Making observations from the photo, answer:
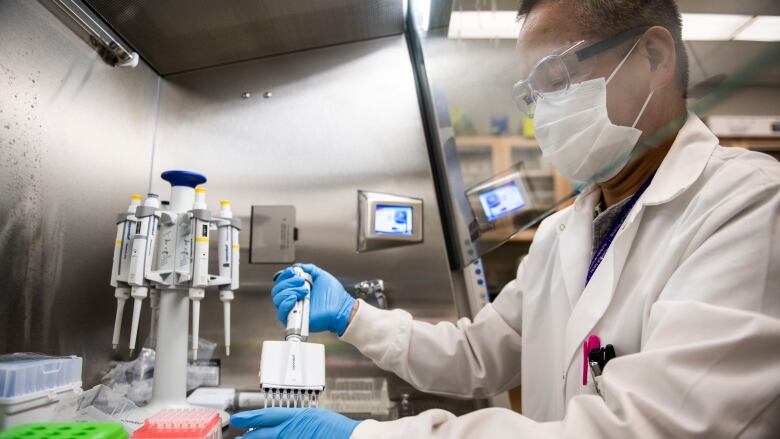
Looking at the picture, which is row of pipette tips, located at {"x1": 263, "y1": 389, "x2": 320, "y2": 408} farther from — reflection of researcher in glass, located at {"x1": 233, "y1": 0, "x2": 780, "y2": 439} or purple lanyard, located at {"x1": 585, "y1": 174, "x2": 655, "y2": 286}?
purple lanyard, located at {"x1": 585, "y1": 174, "x2": 655, "y2": 286}

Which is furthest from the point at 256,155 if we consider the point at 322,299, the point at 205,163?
the point at 322,299

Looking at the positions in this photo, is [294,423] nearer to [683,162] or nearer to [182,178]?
[182,178]

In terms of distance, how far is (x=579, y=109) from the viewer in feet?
2.64

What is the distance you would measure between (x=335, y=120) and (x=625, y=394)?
114 centimetres

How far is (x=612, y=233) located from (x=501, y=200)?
40 centimetres

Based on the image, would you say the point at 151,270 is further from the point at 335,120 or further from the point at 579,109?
the point at 579,109

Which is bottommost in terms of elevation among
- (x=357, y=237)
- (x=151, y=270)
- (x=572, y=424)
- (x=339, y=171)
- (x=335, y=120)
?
(x=572, y=424)

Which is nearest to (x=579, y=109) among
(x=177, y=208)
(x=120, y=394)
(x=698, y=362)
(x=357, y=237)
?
(x=698, y=362)

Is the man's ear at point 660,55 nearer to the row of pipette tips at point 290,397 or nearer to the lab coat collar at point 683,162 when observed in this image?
the lab coat collar at point 683,162

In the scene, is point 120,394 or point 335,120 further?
point 335,120

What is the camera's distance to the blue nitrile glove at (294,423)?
0.66 meters

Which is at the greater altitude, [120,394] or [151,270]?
[151,270]

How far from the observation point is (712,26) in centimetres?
64

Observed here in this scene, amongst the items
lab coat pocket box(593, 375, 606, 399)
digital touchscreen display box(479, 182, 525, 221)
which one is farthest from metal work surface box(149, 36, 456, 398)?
lab coat pocket box(593, 375, 606, 399)
